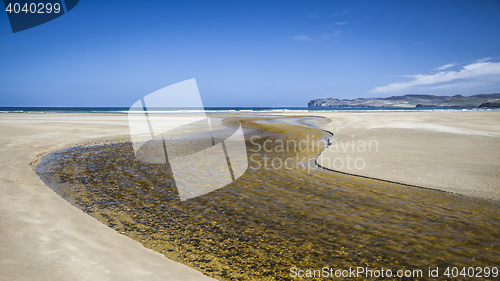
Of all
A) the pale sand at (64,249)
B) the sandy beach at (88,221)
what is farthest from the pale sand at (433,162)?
the pale sand at (64,249)

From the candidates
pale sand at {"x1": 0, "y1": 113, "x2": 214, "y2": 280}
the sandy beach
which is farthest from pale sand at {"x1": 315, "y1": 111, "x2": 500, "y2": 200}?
pale sand at {"x1": 0, "y1": 113, "x2": 214, "y2": 280}

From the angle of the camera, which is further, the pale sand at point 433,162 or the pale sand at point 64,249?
the pale sand at point 433,162

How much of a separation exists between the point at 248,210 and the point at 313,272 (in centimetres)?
246

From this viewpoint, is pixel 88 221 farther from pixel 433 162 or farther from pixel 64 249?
pixel 433 162

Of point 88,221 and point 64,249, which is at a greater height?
point 64,249

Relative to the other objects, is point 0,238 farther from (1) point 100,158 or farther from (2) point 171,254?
(1) point 100,158

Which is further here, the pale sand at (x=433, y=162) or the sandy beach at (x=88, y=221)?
the pale sand at (x=433, y=162)

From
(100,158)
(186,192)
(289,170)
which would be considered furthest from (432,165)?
(100,158)

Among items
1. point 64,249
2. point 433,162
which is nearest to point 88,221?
point 64,249

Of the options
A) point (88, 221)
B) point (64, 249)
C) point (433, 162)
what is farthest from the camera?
point (433, 162)

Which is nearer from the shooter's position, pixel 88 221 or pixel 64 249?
pixel 64 249

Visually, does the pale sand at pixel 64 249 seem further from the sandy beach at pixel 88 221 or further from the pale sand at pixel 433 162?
the pale sand at pixel 433 162

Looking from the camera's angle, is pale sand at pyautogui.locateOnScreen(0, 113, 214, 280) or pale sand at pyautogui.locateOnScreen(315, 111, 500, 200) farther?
pale sand at pyautogui.locateOnScreen(315, 111, 500, 200)

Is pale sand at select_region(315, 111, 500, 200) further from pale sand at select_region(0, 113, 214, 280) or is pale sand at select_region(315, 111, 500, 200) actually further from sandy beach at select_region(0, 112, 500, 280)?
pale sand at select_region(0, 113, 214, 280)
